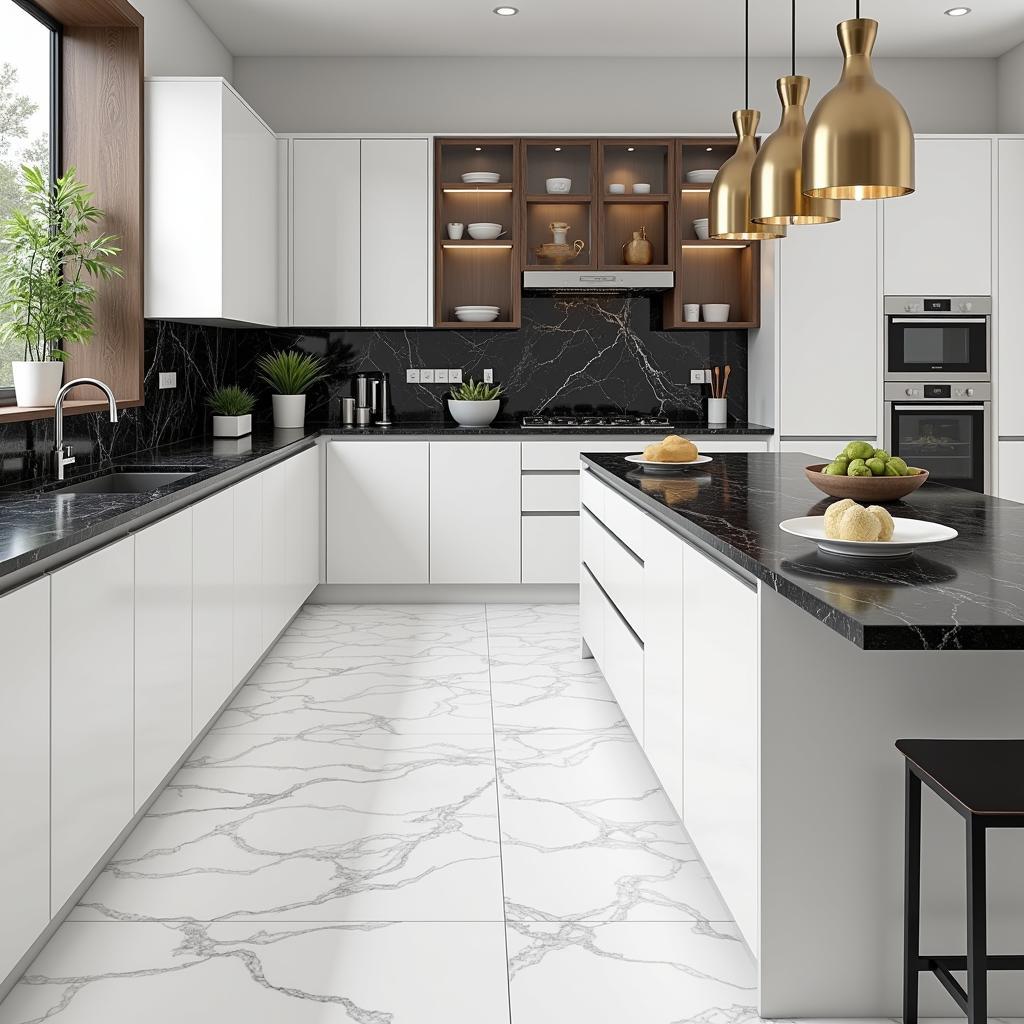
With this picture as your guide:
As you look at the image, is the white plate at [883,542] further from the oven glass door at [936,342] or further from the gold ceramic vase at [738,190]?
Answer: the oven glass door at [936,342]

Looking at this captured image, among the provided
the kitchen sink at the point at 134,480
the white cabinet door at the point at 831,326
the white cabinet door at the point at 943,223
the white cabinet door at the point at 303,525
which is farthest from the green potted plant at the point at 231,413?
the white cabinet door at the point at 943,223

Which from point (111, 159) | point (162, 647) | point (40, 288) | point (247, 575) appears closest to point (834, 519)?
point (162, 647)

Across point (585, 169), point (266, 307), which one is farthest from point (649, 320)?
point (266, 307)

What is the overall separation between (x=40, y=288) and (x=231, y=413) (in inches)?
70.1

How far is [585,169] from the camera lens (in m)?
5.95

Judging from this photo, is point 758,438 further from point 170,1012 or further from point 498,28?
point 170,1012

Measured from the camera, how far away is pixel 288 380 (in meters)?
5.80

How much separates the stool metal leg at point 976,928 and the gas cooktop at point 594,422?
4.13m

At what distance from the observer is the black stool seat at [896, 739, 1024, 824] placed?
1511 mm

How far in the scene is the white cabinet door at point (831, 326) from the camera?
5445 millimetres

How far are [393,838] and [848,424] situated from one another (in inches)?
144

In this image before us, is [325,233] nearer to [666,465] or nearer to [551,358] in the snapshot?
[551,358]

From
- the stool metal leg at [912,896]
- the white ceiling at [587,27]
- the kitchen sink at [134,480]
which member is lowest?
the stool metal leg at [912,896]

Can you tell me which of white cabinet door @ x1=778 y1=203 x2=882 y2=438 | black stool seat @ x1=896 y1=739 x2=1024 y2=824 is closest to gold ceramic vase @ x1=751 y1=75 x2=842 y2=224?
black stool seat @ x1=896 y1=739 x2=1024 y2=824
